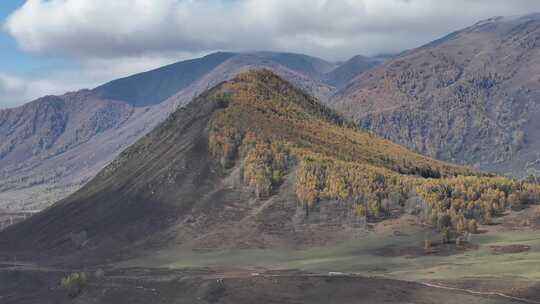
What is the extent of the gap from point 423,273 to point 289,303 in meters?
39.2

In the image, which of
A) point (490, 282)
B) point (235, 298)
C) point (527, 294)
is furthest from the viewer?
point (235, 298)

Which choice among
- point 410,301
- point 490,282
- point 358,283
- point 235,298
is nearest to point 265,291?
point 235,298

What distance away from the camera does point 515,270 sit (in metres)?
187

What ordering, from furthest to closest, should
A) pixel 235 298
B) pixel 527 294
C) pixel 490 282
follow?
1. pixel 235 298
2. pixel 490 282
3. pixel 527 294

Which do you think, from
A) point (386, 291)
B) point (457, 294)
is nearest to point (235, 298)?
point (386, 291)

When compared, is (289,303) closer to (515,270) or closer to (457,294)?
(457,294)

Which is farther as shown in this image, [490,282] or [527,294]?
[490,282]

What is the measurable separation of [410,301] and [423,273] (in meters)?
28.8

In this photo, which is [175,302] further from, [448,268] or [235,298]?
[448,268]

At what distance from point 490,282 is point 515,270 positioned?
504 inches

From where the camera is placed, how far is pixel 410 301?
551 ft

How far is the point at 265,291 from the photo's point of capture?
19162cm

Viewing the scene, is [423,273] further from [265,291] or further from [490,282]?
[265,291]

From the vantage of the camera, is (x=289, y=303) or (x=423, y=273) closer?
(x=289, y=303)
